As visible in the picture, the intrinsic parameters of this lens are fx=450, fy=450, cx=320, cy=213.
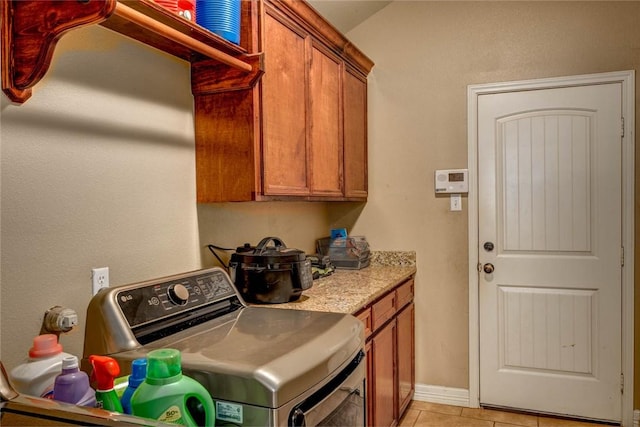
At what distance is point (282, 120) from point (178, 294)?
935 millimetres

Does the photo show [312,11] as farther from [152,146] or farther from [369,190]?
[369,190]

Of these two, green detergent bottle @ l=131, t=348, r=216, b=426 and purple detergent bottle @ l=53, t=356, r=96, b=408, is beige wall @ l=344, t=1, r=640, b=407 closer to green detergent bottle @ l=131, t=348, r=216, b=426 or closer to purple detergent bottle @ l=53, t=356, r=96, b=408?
green detergent bottle @ l=131, t=348, r=216, b=426

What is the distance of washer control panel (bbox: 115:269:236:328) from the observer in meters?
1.26

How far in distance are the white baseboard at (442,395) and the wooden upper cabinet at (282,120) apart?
1468mm

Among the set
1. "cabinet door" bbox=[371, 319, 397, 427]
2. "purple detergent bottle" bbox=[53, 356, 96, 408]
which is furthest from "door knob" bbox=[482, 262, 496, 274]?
"purple detergent bottle" bbox=[53, 356, 96, 408]

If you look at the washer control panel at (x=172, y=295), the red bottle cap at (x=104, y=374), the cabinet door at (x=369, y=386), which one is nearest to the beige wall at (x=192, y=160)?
the washer control panel at (x=172, y=295)

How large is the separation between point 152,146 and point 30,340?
29.7 inches

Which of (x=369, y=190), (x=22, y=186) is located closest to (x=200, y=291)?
(x=22, y=186)

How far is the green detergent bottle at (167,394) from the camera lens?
890 millimetres

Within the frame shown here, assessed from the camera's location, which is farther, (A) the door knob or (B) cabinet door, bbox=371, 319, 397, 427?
(A) the door knob

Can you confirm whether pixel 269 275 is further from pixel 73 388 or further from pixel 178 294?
pixel 73 388

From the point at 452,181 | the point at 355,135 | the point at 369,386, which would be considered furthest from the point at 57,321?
the point at 452,181

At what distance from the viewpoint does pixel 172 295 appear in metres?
1.40

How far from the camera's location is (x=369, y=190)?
3227 millimetres
